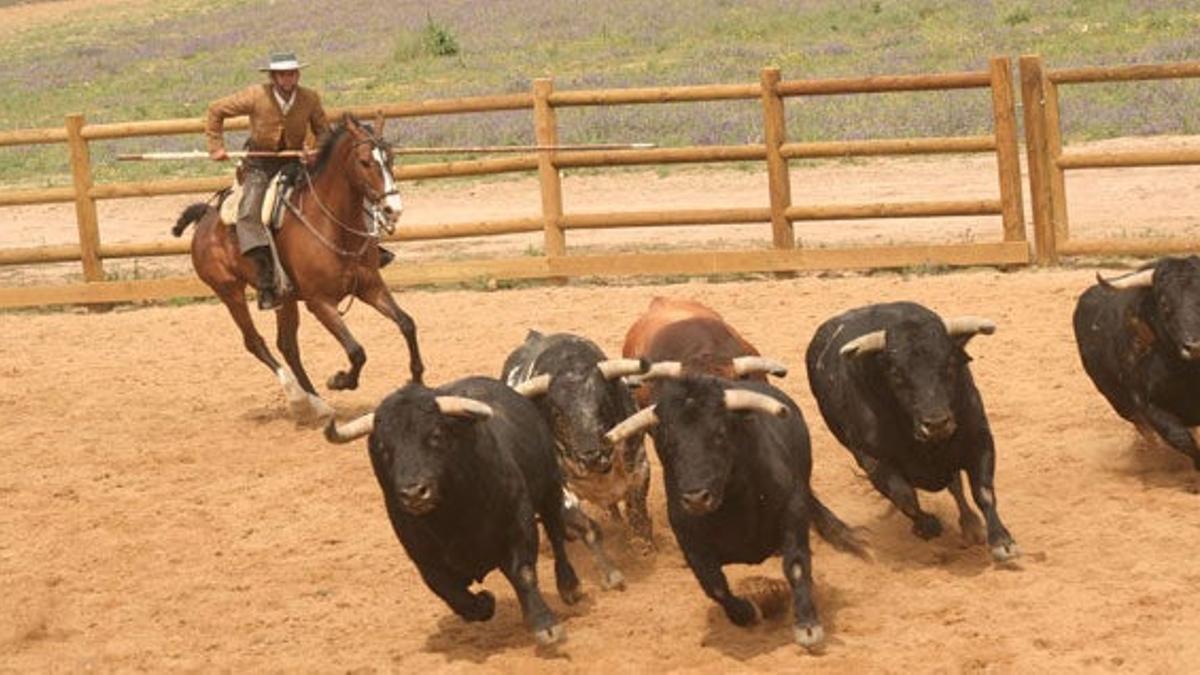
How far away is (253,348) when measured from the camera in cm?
1473

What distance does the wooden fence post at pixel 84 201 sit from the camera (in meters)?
18.9

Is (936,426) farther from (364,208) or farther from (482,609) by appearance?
(364,208)

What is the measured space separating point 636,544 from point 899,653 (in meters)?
2.11

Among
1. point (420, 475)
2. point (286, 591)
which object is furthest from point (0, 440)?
point (420, 475)

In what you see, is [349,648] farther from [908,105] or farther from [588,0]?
[588,0]

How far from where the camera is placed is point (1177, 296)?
1020cm

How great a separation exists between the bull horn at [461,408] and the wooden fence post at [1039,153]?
27.8ft

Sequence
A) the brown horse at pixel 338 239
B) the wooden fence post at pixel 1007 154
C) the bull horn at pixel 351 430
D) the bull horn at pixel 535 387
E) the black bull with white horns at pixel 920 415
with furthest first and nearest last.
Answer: the wooden fence post at pixel 1007 154
the brown horse at pixel 338 239
the bull horn at pixel 535 387
the black bull with white horns at pixel 920 415
the bull horn at pixel 351 430

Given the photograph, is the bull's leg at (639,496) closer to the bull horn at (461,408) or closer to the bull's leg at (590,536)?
the bull's leg at (590,536)

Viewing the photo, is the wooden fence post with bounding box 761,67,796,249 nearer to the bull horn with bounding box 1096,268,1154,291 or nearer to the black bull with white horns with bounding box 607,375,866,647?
the bull horn with bounding box 1096,268,1154,291

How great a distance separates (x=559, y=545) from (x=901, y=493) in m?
1.47

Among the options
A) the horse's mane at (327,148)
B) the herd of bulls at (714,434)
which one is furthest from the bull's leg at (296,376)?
the herd of bulls at (714,434)

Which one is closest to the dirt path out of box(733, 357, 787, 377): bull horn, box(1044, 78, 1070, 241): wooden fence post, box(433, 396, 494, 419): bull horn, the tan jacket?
box(1044, 78, 1070, 241): wooden fence post

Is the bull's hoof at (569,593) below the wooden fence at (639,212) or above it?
below
